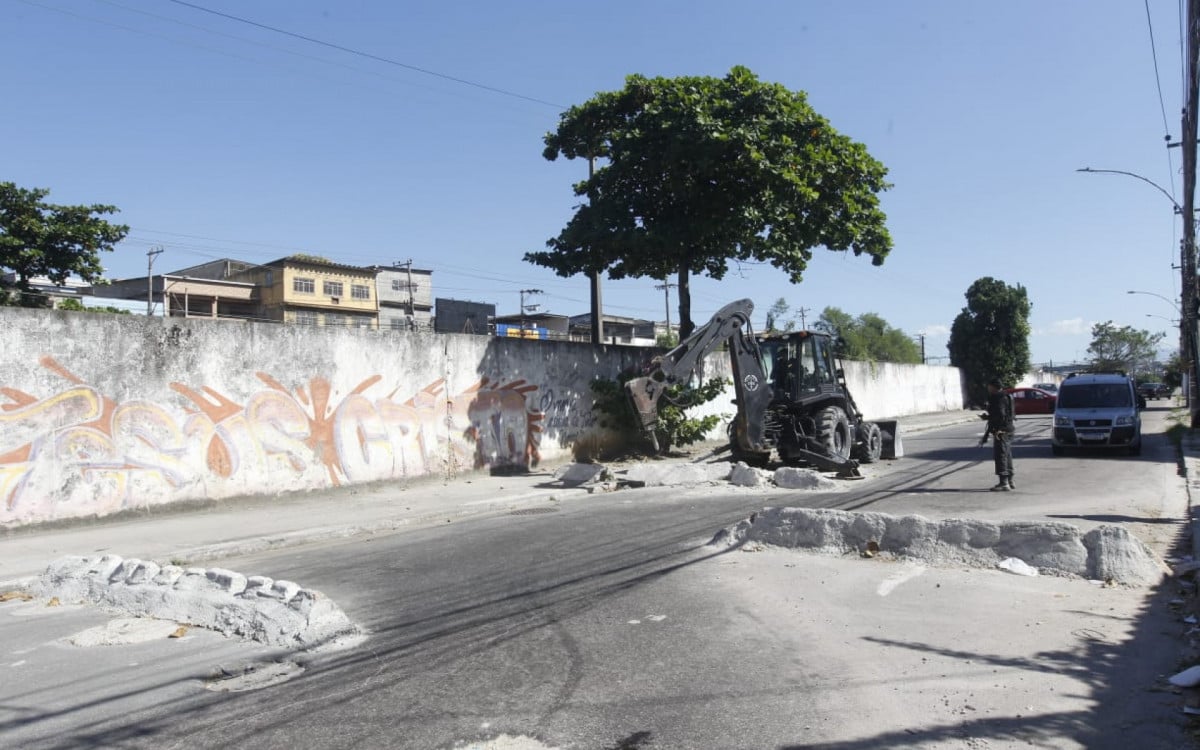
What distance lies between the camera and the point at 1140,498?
1241cm

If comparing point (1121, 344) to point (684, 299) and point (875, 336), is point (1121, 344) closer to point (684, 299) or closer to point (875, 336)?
point (875, 336)

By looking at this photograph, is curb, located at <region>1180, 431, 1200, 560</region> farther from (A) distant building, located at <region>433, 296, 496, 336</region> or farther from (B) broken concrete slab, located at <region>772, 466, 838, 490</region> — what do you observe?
(A) distant building, located at <region>433, 296, 496, 336</region>

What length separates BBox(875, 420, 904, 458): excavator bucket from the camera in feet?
64.1

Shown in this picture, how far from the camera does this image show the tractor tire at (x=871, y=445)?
18422mm

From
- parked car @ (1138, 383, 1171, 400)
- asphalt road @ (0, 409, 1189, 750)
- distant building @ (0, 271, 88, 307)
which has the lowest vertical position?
asphalt road @ (0, 409, 1189, 750)

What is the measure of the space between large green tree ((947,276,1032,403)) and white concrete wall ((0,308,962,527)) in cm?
4081

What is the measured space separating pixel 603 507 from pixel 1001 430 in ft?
21.0

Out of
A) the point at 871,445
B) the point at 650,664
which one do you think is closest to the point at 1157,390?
the point at 871,445

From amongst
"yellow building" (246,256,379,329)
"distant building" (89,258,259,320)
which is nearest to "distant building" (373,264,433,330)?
"yellow building" (246,256,379,329)

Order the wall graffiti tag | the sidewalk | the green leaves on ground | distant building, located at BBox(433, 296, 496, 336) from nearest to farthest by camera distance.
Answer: the sidewalk < the wall graffiti tag < the green leaves on ground < distant building, located at BBox(433, 296, 496, 336)

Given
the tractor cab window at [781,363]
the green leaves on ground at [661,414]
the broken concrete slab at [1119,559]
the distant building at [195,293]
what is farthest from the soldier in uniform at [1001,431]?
the distant building at [195,293]

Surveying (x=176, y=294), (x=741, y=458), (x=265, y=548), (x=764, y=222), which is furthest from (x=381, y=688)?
(x=176, y=294)

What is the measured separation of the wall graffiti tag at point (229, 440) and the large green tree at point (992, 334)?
141 ft

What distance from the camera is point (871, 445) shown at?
18844 mm
